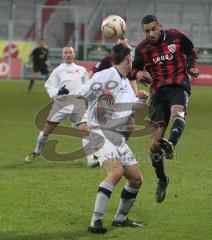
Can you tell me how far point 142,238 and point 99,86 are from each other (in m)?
1.77

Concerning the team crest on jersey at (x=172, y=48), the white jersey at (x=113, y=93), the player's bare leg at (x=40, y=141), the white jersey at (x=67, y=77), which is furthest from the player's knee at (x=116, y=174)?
the white jersey at (x=67, y=77)

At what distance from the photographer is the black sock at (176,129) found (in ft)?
28.4

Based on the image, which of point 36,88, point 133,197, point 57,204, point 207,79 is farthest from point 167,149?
point 207,79

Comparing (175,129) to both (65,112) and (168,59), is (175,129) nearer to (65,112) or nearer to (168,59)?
(168,59)

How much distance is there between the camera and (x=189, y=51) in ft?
30.8

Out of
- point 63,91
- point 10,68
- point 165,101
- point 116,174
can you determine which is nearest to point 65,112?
point 63,91

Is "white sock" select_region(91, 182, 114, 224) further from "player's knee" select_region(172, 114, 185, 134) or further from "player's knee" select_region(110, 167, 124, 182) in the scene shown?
"player's knee" select_region(172, 114, 185, 134)

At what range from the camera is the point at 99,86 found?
7.58 metres

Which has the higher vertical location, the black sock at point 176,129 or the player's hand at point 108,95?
the player's hand at point 108,95

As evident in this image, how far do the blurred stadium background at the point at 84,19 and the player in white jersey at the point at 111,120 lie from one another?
3442 centimetres

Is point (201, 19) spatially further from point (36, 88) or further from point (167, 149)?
point (167, 149)

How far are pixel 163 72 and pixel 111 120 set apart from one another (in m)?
1.86

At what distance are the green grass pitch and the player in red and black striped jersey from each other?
0.63 m

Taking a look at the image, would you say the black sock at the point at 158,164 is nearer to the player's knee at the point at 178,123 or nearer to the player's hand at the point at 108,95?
the player's knee at the point at 178,123
